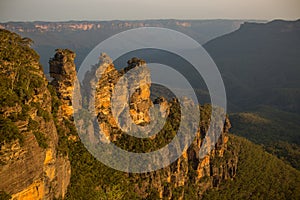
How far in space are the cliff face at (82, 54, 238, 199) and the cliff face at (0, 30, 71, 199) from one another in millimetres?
12959

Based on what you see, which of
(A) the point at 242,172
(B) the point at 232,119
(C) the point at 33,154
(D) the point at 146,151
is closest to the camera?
(C) the point at 33,154

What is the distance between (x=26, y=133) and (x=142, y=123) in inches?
1061

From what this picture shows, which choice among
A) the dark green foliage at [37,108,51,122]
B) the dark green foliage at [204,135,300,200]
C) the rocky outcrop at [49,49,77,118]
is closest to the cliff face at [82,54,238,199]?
the dark green foliage at [204,135,300,200]

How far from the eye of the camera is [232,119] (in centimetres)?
11794

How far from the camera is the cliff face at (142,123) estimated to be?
4582 cm

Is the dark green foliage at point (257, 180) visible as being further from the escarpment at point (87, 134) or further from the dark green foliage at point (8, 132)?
the dark green foliage at point (8, 132)

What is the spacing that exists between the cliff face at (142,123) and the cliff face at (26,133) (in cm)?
1296

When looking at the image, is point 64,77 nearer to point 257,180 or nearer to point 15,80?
point 15,80

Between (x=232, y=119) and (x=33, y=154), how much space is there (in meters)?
100

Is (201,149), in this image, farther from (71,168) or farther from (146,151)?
(71,168)

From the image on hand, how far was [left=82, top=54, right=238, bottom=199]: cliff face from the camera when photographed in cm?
4582

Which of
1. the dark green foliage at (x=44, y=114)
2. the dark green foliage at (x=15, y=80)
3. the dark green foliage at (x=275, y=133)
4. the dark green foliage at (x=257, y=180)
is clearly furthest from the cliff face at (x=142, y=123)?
the dark green foliage at (x=275, y=133)

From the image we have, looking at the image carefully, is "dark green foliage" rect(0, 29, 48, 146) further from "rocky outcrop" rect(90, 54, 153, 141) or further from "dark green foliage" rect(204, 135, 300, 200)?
"dark green foliage" rect(204, 135, 300, 200)

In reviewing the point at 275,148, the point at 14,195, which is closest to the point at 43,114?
the point at 14,195
